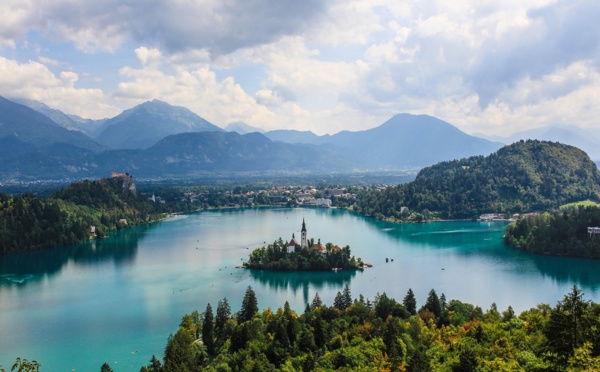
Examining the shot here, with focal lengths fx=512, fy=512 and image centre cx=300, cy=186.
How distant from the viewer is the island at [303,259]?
1256 inches

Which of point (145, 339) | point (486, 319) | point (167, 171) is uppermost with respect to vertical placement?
point (167, 171)

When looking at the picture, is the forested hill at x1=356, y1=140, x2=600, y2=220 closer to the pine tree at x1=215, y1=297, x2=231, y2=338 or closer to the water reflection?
the water reflection

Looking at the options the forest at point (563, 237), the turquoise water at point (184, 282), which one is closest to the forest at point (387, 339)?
the turquoise water at point (184, 282)

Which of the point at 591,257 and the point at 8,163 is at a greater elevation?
the point at 8,163

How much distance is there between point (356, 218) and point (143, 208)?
86.1ft

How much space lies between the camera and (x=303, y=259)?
3228cm

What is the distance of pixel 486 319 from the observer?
1750cm

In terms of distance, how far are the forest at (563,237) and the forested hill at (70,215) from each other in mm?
36837

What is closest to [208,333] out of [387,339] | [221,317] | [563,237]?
[221,317]

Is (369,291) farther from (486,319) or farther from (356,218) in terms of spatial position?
(356,218)

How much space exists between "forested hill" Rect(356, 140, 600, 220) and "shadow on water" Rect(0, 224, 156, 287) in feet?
101

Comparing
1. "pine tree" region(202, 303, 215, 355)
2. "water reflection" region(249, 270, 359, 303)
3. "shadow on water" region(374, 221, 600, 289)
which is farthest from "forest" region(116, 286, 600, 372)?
"shadow on water" region(374, 221, 600, 289)

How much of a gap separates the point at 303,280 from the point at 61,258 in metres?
19.8

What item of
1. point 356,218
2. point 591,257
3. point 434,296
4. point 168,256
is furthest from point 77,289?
point 356,218
